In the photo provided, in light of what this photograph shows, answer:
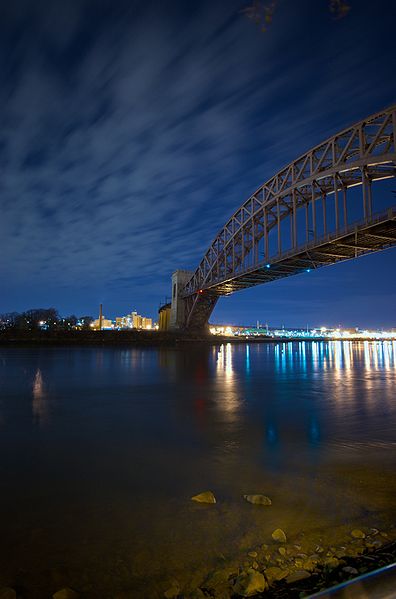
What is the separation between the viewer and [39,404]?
1129cm

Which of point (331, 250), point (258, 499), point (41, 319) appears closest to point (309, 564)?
point (258, 499)

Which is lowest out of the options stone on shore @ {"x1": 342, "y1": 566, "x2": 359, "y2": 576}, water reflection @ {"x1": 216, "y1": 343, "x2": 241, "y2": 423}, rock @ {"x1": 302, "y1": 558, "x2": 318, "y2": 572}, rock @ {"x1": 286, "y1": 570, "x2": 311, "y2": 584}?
water reflection @ {"x1": 216, "y1": 343, "x2": 241, "y2": 423}

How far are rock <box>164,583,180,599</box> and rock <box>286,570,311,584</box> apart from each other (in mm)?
923

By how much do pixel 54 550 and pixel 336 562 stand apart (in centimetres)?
269

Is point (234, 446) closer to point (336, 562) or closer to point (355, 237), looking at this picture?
point (336, 562)

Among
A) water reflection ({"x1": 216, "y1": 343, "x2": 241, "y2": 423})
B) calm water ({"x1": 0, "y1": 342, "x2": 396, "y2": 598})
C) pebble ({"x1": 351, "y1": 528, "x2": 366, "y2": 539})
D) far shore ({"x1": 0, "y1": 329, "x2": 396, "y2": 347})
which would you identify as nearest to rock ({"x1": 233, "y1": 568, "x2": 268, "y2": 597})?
calm water ({"x1": 0, "y1": 342, "x2": 396, "y2": 598})

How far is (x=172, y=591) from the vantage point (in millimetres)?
2984

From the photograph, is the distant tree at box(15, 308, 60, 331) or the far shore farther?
the distant tree at box(15, 308, 60, 331)

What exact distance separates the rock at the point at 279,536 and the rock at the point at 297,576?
22.2 inches

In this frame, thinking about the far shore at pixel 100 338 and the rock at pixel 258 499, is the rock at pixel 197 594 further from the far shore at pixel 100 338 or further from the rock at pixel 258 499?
the far shore at pixel 100 338

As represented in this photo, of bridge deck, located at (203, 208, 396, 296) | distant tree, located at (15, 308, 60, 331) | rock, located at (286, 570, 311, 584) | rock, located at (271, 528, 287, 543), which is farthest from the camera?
distant tree, located at (15, 308, 60, 331)

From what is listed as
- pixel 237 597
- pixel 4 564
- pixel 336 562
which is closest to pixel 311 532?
pixel 336 562

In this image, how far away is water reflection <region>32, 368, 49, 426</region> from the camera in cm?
921

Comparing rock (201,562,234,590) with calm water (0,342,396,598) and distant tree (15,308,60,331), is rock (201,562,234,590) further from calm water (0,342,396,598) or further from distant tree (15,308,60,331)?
distant tree (15,308,60,331)
